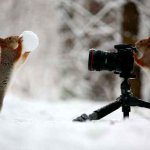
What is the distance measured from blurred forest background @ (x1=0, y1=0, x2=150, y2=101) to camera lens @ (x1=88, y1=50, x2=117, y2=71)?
5685 mm

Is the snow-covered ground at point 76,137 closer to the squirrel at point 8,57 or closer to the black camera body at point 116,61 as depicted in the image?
the squirrel at point 8,57

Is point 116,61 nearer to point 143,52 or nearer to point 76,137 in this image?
point 143,52

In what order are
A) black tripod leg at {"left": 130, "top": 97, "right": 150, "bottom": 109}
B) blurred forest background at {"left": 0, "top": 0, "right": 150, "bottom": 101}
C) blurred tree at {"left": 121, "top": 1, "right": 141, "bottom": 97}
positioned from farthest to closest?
blurred forest background at {"left": 0, "top": 0, "right": 150, "bottom": 101}
blurred tree at {"left": 121, "top": 1, "right": 141, "bottom": 97}
black tripod leg at {"left": 130, "top": 97, "right": 150, "bottom": 109}

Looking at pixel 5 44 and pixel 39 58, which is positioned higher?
pixel 39 58

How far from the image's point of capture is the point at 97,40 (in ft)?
33.0

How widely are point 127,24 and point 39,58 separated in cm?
380

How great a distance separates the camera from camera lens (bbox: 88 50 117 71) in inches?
129

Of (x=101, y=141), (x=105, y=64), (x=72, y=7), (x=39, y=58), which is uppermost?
(x=72, y=7)

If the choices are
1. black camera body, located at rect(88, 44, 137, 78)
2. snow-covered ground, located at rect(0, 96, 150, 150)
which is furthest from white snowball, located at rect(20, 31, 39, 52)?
snow-covered ground, located at rect(0, 96, 150, 150)

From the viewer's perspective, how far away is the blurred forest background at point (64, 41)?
9.56 metres

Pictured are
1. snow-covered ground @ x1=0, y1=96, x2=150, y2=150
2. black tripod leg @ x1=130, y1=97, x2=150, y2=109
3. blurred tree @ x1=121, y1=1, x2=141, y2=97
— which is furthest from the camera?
blurred tree @ x1=121, y1=1, x2=141, y2=97

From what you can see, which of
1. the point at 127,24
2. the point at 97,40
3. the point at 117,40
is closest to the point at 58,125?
the point at 127,24

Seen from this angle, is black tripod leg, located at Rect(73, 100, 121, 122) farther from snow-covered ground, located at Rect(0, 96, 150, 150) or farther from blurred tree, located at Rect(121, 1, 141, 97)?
blurred tree, located at Rect(121, 1, 141, 97)

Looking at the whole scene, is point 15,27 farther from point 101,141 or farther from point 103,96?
point 101,141
